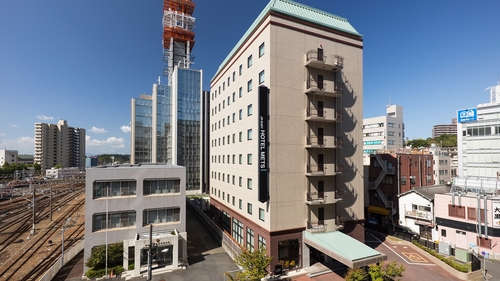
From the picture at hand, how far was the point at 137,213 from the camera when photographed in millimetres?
30250

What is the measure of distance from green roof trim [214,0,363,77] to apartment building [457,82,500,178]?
117 ft

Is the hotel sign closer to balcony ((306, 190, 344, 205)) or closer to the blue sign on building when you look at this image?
balcony ((306, 190, 344, 205))

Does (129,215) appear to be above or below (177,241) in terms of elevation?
above

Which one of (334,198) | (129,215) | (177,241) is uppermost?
(334,198)

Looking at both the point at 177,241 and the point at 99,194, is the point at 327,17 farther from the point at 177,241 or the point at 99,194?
the point at 99,194

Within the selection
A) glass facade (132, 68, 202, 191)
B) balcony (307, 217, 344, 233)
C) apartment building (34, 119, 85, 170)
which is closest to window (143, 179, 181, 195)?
balcony (307, 217, 344, 233)

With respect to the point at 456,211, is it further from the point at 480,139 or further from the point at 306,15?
the point at 306,15

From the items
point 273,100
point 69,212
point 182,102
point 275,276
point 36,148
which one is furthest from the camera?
point 36,148

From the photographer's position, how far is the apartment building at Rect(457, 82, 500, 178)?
44.9 metres

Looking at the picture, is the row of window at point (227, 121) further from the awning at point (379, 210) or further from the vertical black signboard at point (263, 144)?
the awning at point (379, 210)

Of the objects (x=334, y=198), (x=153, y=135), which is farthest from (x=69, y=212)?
(x=334, y=198)

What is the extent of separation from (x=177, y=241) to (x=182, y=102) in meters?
71.7

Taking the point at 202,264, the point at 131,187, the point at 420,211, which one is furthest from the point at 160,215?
the point at 420,211

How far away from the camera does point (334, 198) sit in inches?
1159
